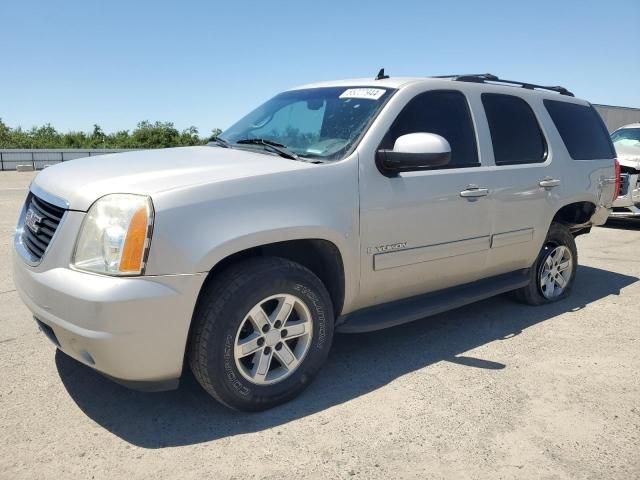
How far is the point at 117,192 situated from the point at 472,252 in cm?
249

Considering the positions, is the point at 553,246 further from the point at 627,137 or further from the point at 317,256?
the point at 627,137

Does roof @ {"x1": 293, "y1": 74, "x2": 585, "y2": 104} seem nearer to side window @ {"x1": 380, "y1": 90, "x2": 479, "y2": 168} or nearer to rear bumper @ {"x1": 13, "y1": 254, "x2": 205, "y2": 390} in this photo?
side window @ {"x1": 380, "y1": 90, "x2": 479, "y2": 168}

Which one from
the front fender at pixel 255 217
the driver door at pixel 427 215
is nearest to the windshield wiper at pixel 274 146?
the front fender at pixel 255 217

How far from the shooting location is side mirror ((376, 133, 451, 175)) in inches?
123

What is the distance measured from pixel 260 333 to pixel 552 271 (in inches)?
128

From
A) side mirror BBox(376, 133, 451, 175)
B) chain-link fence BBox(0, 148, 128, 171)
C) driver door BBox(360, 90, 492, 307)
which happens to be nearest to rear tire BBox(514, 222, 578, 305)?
driver door BBox(360, 90, 492, 307)

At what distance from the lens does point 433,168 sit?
3572 millimetres

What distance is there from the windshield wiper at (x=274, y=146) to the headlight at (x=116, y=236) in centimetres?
102

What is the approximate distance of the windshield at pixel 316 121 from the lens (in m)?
3.32

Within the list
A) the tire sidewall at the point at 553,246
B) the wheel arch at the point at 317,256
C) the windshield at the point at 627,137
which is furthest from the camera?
the windshield at the point at 627,137

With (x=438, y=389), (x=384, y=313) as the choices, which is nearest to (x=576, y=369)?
(x=438, y=389)

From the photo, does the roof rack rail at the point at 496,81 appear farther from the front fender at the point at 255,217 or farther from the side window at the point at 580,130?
the front fender at the point at 255,217

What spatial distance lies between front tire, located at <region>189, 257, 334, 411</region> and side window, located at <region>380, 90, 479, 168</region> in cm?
118

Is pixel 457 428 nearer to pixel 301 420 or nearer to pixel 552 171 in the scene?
pixel 301 420
